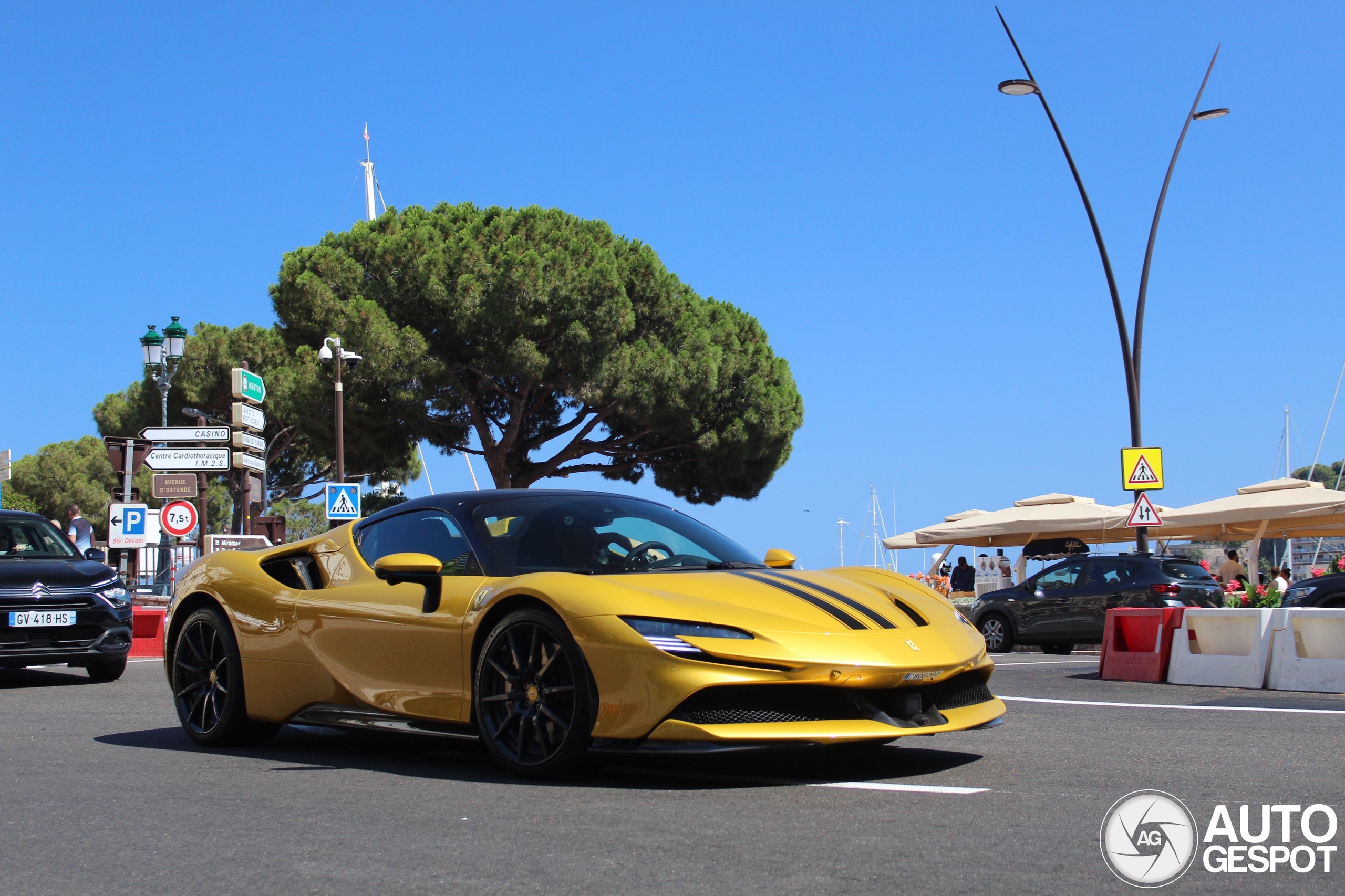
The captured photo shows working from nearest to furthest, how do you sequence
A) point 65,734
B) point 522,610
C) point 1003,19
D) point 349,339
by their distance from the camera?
point 522,610 < point 65,734 < point 1003,19 < point 349,339

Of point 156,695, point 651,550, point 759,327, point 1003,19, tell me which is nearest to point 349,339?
point 759,327

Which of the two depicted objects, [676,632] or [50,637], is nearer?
[676,632]

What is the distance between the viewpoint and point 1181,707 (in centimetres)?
862

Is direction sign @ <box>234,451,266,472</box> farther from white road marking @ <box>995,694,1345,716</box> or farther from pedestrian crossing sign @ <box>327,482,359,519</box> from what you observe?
white road marking @ <box>995,694,1345,716</box>

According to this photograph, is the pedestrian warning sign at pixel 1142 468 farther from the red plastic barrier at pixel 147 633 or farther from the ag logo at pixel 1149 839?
the ag logo at pixel 1149 839

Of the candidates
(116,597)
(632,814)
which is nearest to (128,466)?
(116,597)

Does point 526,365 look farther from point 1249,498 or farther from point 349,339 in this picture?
point 1249,498

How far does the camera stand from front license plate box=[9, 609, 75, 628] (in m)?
10.8

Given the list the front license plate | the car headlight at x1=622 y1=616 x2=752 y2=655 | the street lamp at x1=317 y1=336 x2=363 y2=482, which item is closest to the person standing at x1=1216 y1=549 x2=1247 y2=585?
the front license plate

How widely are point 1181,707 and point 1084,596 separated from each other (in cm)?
963

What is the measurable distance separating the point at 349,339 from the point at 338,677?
27.7 meters

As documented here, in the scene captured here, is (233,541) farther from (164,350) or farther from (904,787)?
(904,787)

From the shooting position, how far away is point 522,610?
17.3 feet

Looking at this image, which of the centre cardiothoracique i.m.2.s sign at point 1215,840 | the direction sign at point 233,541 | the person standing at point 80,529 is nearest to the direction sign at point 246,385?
the direction sign at point 233,541
